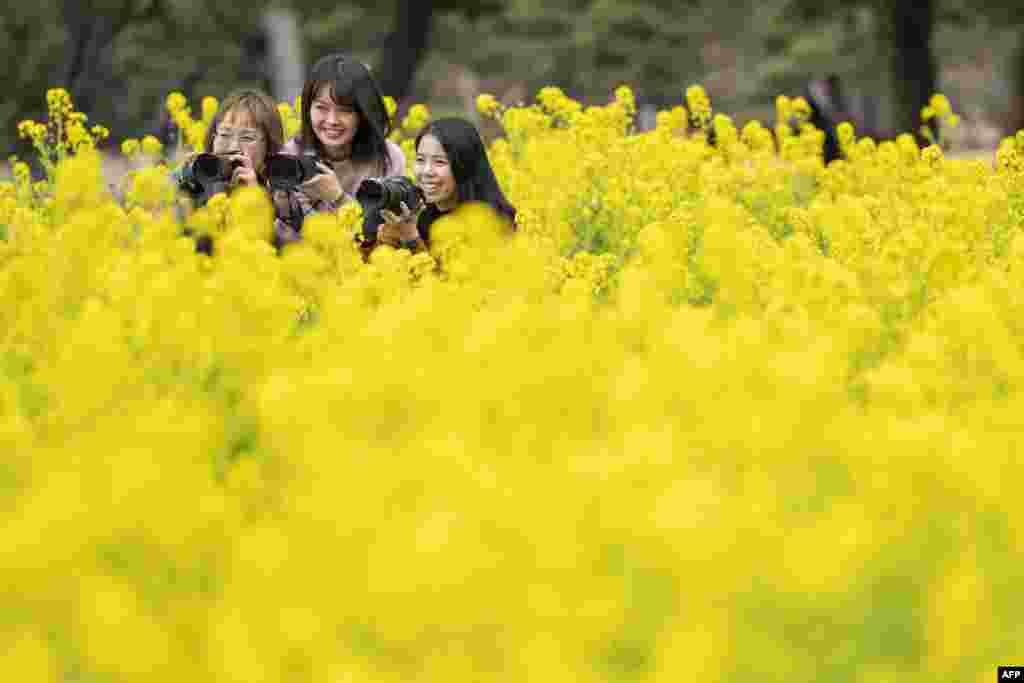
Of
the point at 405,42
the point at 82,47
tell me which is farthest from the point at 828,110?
the point at 405,42

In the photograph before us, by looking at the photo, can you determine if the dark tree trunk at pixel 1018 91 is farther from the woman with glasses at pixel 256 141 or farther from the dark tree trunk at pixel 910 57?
the woman with glasses at pixel 256 141

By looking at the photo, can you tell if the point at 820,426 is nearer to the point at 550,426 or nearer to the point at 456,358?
the point at 550,426

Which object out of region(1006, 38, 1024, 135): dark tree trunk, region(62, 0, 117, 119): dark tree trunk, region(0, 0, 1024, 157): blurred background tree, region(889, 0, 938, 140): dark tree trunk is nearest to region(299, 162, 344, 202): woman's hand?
region(0, 0, 1024, 157): blurred background tree

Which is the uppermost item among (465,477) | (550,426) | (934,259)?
(934,259)

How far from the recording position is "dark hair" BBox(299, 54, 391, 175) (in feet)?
21.4

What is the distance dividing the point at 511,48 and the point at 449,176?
1182 inches

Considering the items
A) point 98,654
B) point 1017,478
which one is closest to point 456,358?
point 1017,478

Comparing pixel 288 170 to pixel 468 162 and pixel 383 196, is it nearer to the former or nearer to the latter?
pixel 383 196

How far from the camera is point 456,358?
344 centimetres

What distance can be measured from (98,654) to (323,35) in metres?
30.2

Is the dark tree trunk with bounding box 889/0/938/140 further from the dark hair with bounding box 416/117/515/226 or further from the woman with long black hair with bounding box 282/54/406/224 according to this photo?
the dark hair with bounding box 416/117/515/226

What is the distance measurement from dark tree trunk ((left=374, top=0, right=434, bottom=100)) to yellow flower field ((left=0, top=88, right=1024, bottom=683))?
1688 centimetres

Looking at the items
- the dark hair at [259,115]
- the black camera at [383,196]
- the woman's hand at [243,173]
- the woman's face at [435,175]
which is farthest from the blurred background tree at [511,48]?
the woman's hand at [243,173]

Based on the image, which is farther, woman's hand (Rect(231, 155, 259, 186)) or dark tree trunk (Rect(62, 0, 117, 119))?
dark tree trunk (Rect(62, 0, 117, 119))
